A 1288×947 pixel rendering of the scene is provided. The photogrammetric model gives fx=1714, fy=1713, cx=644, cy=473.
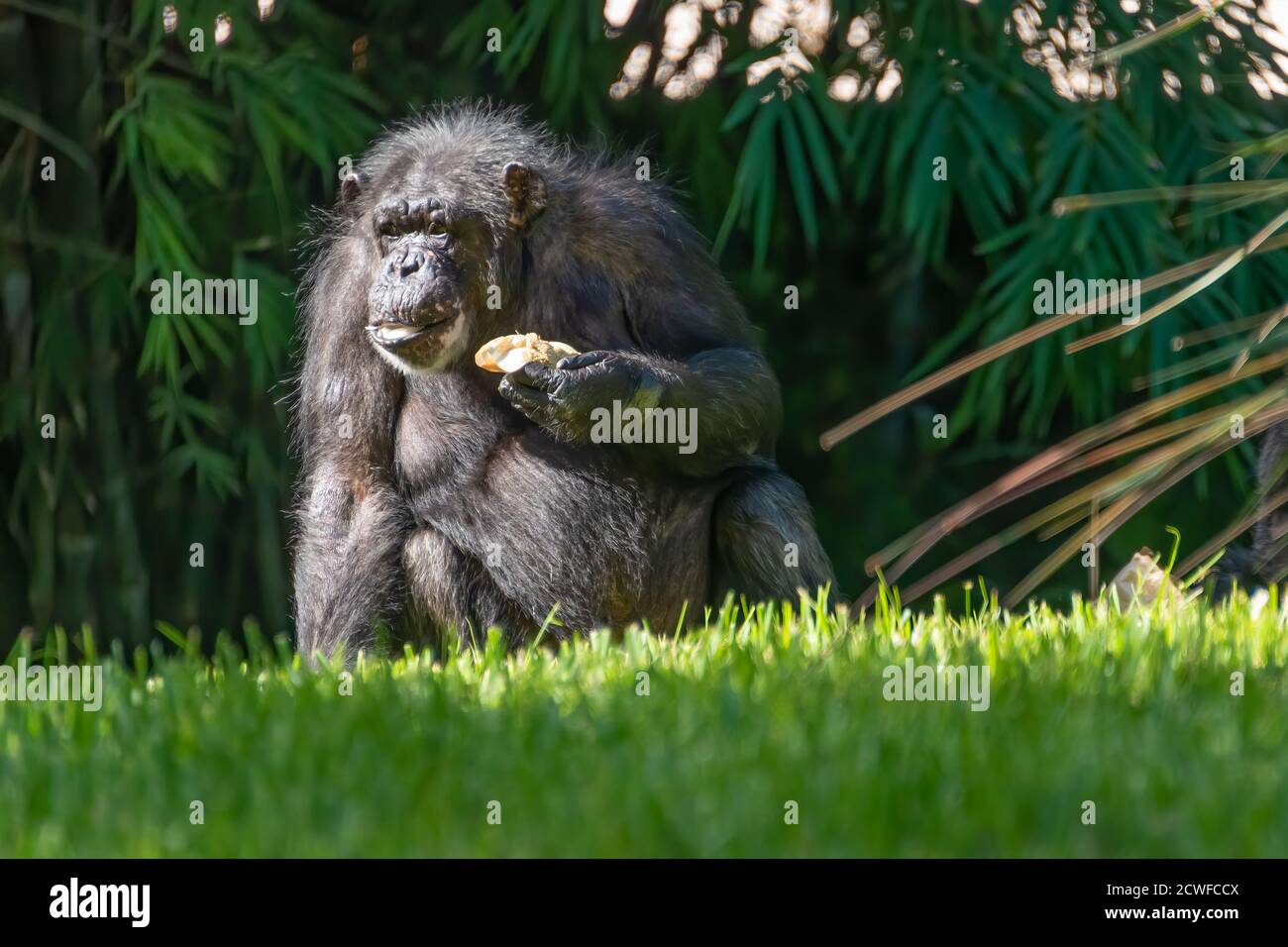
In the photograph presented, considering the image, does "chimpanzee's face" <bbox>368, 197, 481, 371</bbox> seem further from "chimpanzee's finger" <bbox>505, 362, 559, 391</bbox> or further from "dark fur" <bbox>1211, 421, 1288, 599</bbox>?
"dark fur" <bbox>1211, 421, 1288, 599</bbox>

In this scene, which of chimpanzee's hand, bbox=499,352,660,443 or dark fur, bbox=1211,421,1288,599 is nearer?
dark fur, bbox=1211,421,1288,599

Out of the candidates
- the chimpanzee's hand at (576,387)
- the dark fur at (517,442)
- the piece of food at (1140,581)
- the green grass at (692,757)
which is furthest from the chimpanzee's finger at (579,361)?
the piece of food at (1140,581)

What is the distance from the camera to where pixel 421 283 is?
17.5 ft

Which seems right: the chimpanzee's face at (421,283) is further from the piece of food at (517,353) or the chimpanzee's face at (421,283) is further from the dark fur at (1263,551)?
the dark fur at (1263,551)

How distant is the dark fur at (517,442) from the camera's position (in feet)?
18.0

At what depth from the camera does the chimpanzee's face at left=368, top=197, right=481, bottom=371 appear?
5.29 m

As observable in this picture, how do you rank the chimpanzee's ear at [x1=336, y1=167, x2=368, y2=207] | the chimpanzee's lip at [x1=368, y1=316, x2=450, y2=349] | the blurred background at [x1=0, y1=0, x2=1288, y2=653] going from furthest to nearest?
the blurred background at [x1=0, y1=0, x2=1288, y2=653] → the chimpanzee's ear at [x1=336, y1=167, x2=368, y2=207] → the chimpanzee's lip at [x1=368, y1=316, x2=450, y2=349]

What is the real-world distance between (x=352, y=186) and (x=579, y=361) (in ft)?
4.18

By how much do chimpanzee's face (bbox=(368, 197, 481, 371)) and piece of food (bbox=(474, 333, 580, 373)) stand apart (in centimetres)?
15

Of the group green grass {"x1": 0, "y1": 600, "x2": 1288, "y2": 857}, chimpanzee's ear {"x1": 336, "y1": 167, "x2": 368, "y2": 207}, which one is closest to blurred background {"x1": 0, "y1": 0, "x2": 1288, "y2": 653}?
chimpanzee's ear {"x1": 336, "y1": 167, "x2": 368, "y2": 207}

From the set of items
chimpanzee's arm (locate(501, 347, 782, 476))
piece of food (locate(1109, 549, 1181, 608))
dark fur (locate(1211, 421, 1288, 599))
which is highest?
chimpanzee's arm (locate(501, 347, 782, 476))

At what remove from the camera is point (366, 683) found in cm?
347

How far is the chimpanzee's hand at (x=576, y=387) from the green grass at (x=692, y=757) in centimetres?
142

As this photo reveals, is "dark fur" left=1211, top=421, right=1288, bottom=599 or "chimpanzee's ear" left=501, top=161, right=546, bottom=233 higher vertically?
"chimpanzee's ear" left=501, top=161, right=546, bottom=233
